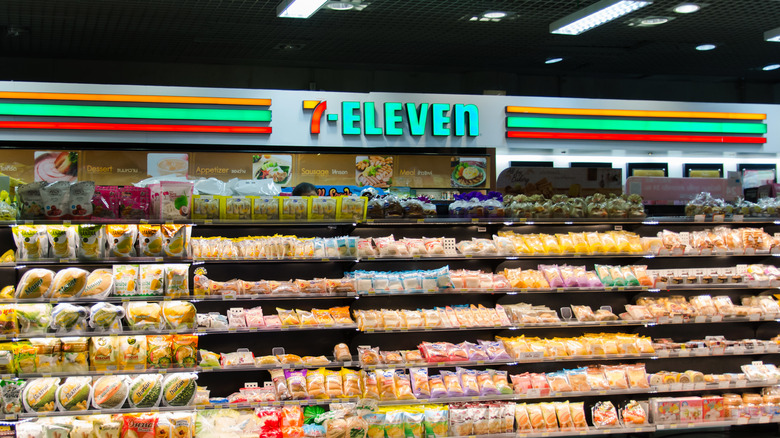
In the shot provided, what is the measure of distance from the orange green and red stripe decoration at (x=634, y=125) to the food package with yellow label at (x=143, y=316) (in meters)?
4.90

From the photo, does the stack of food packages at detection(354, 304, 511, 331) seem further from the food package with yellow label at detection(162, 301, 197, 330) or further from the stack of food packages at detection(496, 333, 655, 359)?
the food package with yellow label at detection(162, 301, 197, 330)

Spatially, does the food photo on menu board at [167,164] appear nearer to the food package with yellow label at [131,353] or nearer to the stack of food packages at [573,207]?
the food package with yellow label at [131,353]

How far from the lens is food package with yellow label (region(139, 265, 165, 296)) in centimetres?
424

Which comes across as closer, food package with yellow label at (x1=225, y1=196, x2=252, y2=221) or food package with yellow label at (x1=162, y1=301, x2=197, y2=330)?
food package with yellow label at (x1=162, y1=301, x2=197, y2=330)

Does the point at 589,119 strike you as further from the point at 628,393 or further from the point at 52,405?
the point at 52,405

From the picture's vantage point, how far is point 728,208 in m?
5.69

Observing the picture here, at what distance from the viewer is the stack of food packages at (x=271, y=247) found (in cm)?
449

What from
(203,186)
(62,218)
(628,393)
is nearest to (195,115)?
(203,186)

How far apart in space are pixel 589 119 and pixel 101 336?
601 cm

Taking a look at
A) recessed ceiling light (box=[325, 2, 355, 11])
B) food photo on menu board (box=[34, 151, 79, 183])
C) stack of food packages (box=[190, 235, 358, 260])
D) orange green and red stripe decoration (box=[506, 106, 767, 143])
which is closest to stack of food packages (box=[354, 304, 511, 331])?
stack of food packages (box=[190, 235, 358, 260])

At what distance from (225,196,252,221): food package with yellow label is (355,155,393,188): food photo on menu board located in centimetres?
333

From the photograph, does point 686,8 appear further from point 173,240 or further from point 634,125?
point 173,240

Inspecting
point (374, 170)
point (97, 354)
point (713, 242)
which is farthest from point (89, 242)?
point (713, 242)

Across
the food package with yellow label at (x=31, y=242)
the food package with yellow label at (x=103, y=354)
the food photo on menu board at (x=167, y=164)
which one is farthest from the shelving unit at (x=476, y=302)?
the food photo on menu board at (x=167, y=164)
